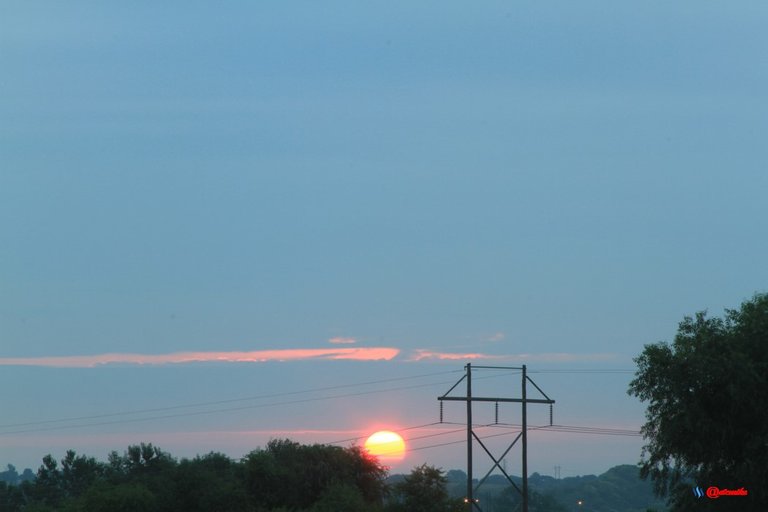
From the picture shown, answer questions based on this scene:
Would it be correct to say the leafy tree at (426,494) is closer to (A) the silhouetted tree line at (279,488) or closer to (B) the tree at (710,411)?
(A) the silhouetted tree line at (279,488)

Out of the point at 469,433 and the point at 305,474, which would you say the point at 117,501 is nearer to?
the point at 305,474

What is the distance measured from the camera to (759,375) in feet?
209

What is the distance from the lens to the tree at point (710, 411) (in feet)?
206

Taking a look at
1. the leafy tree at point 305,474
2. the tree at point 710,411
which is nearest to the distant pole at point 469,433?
the tree at point 710,411

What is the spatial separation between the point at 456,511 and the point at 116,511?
29008 mm

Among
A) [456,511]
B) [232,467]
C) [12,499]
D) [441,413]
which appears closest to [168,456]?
[12,499]

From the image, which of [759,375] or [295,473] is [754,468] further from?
[295,473]

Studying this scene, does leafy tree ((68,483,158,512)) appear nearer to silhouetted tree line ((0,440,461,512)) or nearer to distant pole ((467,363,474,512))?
silhouetted tree line ((0,440,461,512))

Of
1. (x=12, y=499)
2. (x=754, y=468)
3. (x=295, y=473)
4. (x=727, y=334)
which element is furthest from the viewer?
(x=12, y=499)

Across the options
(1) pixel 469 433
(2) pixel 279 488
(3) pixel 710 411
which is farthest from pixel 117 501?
(3) pixel 710 411

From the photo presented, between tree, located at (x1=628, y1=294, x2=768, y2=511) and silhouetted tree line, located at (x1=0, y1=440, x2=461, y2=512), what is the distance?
107 ft

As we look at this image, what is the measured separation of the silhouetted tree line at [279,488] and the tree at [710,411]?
3276cm

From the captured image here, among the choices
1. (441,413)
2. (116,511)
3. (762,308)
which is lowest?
(116,511)

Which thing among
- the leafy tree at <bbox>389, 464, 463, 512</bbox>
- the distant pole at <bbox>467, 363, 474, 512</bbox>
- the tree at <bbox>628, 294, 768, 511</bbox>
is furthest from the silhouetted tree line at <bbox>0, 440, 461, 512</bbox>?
the tree at <bbox>628, 294, 768, 511</bbox>
